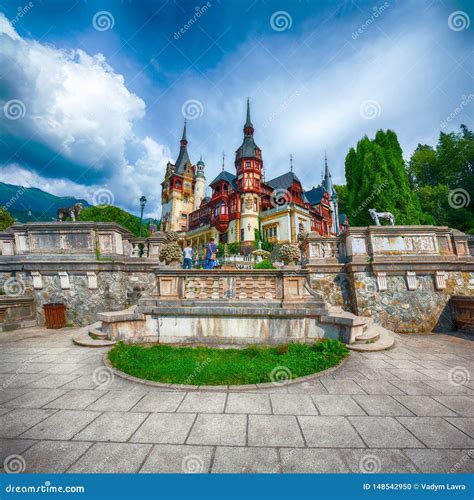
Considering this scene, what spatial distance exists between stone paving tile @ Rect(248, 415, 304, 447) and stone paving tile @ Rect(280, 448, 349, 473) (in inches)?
5.8

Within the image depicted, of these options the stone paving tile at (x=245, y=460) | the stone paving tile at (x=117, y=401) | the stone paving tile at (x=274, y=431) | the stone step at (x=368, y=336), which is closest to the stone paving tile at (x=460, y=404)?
the stone paving tile at (x=274, y=431)

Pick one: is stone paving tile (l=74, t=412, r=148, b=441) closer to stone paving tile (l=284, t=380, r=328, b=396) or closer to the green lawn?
the green lawn

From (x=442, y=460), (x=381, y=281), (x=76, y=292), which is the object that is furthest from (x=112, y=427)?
(x=381, y=281)

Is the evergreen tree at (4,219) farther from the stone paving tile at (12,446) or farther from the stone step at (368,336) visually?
the stone step at (368,336)

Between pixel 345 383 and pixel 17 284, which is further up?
pixel 17 284

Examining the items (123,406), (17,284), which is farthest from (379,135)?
(17,284)

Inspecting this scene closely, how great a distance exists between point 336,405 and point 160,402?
2686mm

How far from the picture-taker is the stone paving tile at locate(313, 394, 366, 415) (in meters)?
3.21

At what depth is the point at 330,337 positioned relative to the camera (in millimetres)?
6152

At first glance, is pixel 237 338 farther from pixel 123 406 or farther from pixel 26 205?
pixel 26 205

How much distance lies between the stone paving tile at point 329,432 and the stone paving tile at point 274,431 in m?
0.12

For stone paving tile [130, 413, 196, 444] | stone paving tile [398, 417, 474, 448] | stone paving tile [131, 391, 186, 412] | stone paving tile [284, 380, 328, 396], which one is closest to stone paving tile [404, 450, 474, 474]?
stone paving tile [398, 417, 474, 448]

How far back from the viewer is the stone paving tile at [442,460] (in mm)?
2203

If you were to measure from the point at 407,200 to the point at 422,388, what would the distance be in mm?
19097
